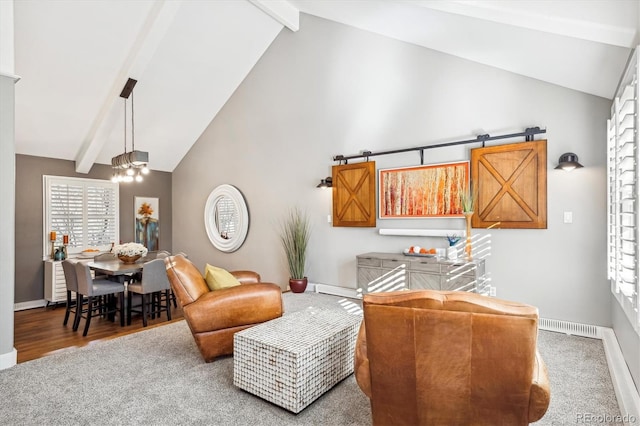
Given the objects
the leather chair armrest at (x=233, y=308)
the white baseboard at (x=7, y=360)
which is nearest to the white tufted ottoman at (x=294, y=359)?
the leather chair armrest at (x=233, y=308)

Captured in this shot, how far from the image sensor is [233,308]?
3.02 meters

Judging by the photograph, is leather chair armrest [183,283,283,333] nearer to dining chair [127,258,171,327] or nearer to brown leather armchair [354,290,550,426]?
brown leather armchair [354,290,550,426]

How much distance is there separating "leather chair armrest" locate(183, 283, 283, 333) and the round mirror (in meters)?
3.56

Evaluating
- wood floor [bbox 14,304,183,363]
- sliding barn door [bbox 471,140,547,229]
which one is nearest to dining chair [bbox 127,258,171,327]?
wood floor [bbox 14,304,183,363]

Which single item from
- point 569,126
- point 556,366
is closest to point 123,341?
point 556,366

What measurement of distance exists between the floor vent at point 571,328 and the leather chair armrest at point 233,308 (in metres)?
2.84

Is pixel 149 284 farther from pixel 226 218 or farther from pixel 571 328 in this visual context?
pixel 571 328

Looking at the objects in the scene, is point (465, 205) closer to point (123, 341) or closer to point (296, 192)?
point (296, 192)

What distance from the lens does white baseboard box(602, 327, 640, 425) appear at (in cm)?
206

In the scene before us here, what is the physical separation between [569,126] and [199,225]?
6.43 metres

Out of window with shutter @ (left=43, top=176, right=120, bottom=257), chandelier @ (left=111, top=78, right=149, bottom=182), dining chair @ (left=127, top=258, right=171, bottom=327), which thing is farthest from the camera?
window with shutter @ (left=43, top=176, right=120, bottom=257)

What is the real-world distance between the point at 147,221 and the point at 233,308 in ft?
17.2

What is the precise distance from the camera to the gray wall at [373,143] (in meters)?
3.67

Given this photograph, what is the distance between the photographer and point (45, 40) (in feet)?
14.0
